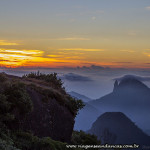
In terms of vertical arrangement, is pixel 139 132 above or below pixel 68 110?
below

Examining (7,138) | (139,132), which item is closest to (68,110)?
(7,138)

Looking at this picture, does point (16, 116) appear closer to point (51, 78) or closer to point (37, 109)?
point (37, 109)

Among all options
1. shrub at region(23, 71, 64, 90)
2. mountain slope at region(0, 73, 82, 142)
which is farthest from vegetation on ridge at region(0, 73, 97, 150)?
shrub at region(23, 71, 64, 90)

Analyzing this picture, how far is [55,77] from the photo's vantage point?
2430 cm

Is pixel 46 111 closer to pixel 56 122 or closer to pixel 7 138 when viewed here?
pixel 56 122

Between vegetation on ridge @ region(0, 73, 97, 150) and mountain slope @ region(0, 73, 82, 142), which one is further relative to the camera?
mountain slope @ region(0, 73, 82, 142)

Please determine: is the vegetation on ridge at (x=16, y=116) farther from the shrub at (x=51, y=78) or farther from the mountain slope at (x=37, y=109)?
the shrub at (x=51, y=78)

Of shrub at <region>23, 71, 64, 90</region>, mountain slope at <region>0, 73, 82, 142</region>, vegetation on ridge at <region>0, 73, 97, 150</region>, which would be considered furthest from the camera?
shrub at <region>23, 71, 64, 90</region>

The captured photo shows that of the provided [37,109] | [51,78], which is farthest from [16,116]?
[51,78]

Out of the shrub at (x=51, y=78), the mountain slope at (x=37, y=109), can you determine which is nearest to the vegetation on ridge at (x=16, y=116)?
the mountain slope at (x=37, y=109)

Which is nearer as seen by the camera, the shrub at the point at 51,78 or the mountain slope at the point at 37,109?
the mountain slope at the point at 37,109

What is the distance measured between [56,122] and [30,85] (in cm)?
318

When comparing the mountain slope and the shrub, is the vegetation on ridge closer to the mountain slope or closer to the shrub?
the mountain slope

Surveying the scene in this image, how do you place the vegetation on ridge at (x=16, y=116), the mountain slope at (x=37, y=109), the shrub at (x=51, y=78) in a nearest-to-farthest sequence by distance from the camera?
the vegetation on ridge at (x=16, y=116) → the mountain slope at (x=37, y=109) → the shrub at (x=51, y=78)
